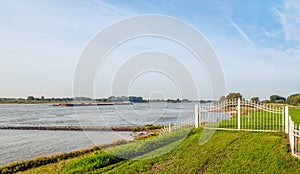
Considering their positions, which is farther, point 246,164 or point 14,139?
point 14,139

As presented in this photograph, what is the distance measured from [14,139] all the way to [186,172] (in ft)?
70.1

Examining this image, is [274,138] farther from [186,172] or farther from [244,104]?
[186,172]

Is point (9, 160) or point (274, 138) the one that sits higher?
point (274, 138)

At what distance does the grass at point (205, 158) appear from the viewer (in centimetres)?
659

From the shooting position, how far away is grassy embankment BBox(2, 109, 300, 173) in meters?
6.58

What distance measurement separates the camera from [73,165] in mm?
8250

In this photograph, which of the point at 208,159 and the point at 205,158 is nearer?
the point at 208,159

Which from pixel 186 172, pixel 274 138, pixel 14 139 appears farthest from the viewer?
pixel 14 139

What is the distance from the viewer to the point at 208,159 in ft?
24.1

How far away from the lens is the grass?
6.59m

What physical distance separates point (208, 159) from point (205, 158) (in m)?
0.12

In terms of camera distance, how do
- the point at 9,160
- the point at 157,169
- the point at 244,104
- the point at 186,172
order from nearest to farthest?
A: the point at 186,172, the point at 157,169, the point at 244,104, the point at 9,160

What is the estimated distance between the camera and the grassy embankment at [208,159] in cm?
658

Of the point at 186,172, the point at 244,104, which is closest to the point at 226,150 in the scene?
the point at 186,172
